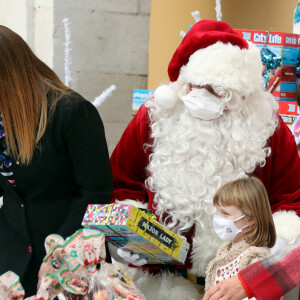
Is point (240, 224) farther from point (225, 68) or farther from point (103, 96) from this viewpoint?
point (103, 96)

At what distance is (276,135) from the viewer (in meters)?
2.77

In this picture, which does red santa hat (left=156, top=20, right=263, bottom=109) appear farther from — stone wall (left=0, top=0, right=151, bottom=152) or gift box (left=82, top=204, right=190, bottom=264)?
stone wall (left=0, top=0, right=151, bottom=152)

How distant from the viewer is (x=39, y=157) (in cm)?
211

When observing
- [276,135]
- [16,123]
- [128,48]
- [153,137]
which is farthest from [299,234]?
[128,48]

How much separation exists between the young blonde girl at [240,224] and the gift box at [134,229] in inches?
5.9

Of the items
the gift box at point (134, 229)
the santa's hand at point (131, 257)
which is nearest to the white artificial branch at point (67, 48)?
the santa's hand at point (131, 257)

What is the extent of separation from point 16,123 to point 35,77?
178 millimetres

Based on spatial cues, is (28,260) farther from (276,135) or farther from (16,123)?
(276,135)

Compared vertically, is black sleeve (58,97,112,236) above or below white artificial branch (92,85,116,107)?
above

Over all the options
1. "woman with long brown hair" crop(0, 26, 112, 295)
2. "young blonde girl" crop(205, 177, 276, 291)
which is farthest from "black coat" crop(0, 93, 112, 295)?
"young blonde girl" crop(205, 177, 276, 291)

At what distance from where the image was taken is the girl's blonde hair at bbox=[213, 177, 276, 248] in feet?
7.04

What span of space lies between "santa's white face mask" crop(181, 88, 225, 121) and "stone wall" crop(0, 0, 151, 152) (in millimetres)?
1970

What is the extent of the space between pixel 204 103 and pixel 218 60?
0.21 metres

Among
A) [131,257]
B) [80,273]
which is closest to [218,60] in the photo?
[131,257]
